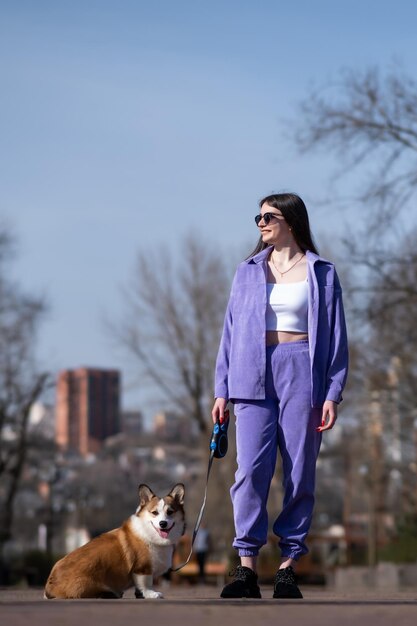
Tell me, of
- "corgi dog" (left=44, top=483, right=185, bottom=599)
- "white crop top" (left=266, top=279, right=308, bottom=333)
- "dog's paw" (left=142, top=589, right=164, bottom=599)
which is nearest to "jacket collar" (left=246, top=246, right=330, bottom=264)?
"white crop top" (left=266, top=279, right=308, bottom=333)

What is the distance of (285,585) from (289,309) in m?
1.54

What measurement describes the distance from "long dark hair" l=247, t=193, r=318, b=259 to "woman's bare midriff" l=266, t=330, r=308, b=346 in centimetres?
57

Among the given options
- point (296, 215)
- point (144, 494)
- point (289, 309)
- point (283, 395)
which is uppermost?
point (296, 215)

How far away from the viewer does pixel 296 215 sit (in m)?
8.37

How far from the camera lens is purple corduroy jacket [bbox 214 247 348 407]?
801cm

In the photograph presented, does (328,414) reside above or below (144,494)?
above

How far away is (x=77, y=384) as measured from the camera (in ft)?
192

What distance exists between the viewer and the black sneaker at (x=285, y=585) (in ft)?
25.7

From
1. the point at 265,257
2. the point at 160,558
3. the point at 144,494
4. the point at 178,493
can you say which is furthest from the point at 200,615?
the point at 178,493

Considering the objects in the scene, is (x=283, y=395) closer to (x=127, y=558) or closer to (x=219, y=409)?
(x=219, y=409)

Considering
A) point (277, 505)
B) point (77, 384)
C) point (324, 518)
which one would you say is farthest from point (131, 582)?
point (324, 518)

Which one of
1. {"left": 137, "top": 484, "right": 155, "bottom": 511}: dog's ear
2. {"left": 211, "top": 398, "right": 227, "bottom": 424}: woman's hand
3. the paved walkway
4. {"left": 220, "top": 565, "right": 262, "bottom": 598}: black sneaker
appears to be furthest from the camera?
A: {"left": 137, "top": 484, "right": 155, "bottom": 511}: dog's ear

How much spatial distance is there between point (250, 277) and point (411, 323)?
27157 mm

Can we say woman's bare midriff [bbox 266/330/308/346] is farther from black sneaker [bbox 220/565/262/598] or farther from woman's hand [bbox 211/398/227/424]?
black sneaker [bbox 220/565/262/598]
